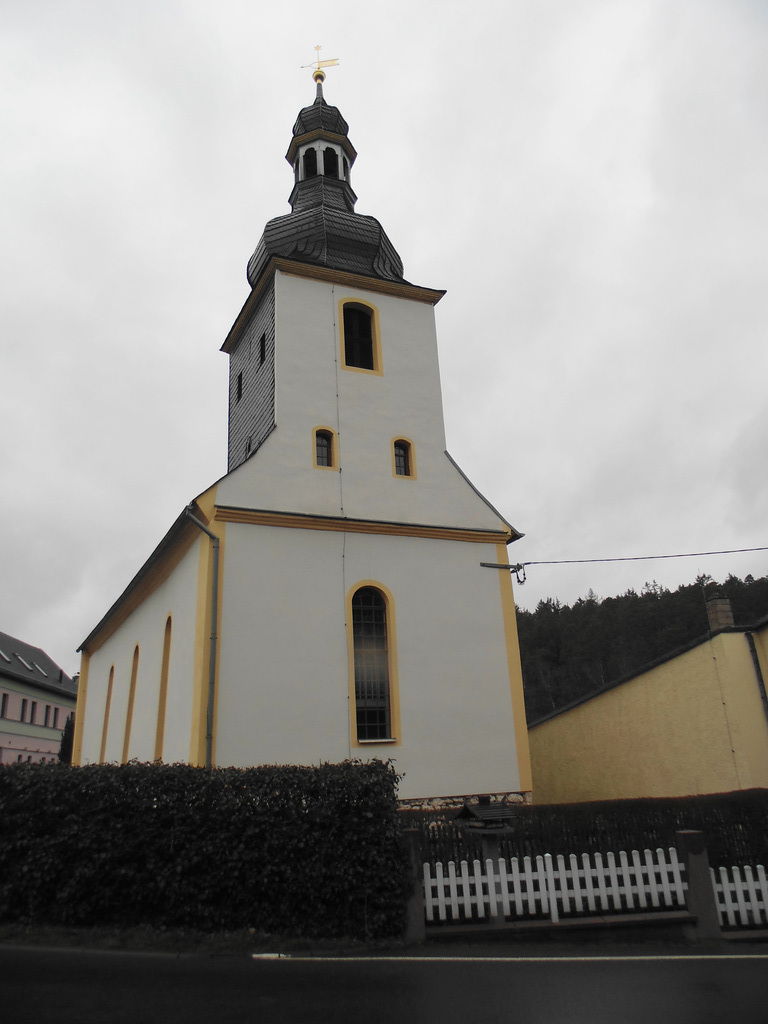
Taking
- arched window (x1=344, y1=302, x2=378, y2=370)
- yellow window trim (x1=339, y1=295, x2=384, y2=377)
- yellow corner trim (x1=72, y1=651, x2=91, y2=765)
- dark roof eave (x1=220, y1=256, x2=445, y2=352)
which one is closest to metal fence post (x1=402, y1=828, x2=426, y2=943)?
yellow window trim (x1=339, y1=295, x2=384, y2=377)

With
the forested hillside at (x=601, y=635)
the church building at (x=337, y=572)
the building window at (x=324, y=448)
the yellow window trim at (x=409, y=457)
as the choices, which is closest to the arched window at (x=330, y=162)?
the church building at (x=337, y=572)

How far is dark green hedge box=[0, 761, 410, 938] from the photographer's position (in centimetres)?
758

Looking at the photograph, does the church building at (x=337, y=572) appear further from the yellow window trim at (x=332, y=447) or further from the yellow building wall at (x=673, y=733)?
the yellow building wall at (x=673, y=733)

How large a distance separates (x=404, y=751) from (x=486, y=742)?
1.53 metres

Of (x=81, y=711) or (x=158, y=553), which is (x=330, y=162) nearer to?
(x=158, y=553)

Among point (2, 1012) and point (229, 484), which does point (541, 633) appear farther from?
point (2, 1012)

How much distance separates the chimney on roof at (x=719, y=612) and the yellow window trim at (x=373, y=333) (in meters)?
8.74

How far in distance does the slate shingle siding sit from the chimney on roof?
10208mm

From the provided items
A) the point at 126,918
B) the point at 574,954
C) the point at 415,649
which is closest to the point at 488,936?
the point at 574,954

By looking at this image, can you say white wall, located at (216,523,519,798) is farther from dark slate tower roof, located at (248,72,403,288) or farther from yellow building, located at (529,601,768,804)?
dark slate tower roof, located at (248,72,403,288)

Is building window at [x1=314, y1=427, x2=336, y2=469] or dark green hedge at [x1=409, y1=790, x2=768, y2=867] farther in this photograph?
building window at [x1=314, y1=427, x2=336, y2=469]

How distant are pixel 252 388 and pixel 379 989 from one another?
1291 centimetres

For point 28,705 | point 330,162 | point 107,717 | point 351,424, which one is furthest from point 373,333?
point 28,705

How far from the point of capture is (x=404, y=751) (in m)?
12.4
